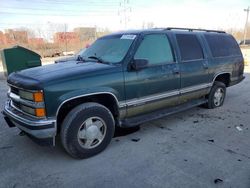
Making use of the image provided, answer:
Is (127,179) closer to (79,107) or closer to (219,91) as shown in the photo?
(79,107)

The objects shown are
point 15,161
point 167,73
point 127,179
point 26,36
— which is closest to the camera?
point 127,179

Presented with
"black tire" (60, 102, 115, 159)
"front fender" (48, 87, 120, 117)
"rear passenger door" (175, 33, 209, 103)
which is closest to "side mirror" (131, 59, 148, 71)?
"front fender" (48, 87, 120, 117)

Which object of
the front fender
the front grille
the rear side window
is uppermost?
the rear side window

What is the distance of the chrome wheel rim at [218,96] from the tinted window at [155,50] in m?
2.03

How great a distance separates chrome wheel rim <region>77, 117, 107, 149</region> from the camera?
347cm

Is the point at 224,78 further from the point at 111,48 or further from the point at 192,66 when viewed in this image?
the point at 111,48

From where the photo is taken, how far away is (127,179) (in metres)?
2.99

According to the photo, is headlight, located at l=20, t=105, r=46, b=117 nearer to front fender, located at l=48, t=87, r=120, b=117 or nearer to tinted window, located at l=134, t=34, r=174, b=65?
front fender, located at l=48, t=87, r=120, b=117

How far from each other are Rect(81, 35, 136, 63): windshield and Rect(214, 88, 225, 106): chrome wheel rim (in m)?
2.89

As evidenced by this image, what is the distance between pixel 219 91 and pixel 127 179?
3864mm

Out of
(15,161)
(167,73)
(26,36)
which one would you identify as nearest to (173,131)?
(167,73)

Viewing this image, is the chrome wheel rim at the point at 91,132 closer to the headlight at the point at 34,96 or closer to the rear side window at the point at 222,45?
the headlight at the point at 34,96

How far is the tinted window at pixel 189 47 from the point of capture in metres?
4.70

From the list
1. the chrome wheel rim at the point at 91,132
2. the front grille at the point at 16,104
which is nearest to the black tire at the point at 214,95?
the chrome wheel rim at the point at 91,132
